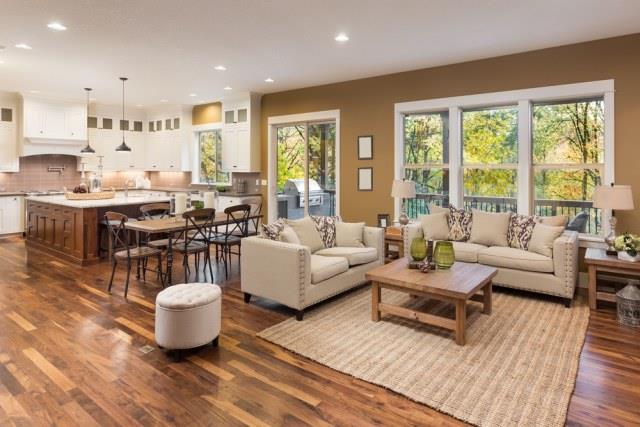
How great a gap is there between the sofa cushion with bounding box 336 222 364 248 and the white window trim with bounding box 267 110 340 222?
83.2 inches

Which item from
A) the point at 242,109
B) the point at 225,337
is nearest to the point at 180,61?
the point at 242,109

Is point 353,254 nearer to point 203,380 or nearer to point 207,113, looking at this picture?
point 203,380

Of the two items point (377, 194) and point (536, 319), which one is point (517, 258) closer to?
point (536, 319)

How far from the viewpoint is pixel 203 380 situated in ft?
8.89

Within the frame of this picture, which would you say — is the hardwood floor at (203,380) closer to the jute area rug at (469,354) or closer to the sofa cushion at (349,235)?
the jute area rug at (469,354)

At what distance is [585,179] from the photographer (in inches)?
202

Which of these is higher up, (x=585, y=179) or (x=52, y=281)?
(x=585, y=179)

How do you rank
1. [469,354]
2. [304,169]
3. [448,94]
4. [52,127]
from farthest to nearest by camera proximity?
[52,127], [304,169], [448,94], [469,354]

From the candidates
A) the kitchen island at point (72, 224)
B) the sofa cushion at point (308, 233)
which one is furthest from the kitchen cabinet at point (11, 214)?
the sofa cushion at point (308, 233)

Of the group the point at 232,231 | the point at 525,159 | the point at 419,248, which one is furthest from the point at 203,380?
the point at 525,159

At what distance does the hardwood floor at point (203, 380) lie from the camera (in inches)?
91.6

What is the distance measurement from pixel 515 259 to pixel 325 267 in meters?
2.08

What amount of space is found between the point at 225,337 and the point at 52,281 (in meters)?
3.00

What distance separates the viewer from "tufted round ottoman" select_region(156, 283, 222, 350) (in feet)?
9.70
